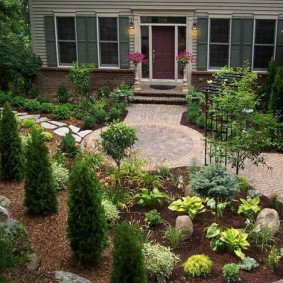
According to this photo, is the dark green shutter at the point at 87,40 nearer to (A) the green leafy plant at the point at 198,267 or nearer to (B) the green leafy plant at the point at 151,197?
(B) the green leafy plant at the point at 151,197

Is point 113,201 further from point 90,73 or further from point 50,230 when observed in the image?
point 90,73

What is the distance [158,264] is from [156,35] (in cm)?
1128

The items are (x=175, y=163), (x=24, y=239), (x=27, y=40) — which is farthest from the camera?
(x=27, y=40)

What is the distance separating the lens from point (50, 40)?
658 inches

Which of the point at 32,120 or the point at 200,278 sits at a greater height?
the point at 32,120

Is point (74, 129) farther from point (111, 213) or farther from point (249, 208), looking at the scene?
point (249, 208)

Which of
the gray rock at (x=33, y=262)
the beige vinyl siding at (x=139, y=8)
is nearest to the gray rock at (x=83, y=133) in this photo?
the beige vinyl siding at (x=139, y=8)

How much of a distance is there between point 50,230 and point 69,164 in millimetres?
2923

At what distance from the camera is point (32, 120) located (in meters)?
12.9

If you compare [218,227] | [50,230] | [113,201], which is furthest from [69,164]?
[218,227]

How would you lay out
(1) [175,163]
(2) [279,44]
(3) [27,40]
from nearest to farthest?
(1) [175,163], (2) [279,44], (3) [27,40]

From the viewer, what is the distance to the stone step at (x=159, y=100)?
1538 centimetres

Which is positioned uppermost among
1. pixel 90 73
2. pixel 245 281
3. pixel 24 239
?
pixel 90 73

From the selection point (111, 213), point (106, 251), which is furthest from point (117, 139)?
point (106, 251)
